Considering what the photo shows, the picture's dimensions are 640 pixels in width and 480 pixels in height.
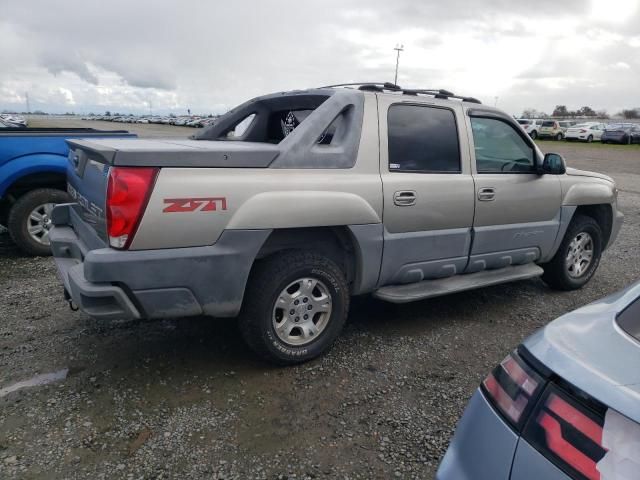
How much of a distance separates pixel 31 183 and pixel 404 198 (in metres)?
4.31

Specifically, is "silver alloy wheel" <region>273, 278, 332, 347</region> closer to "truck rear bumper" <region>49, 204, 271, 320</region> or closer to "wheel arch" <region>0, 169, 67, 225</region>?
"truck rear bumper" <region>49, 204, 271, 320</region>

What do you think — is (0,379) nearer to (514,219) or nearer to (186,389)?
(186,389)

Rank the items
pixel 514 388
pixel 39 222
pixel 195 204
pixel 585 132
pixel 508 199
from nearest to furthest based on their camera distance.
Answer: pixel 514 388 < pixel 195 204 < pixel 508 199 < pixel 39 222 < pixel 585 132

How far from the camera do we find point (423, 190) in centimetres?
359

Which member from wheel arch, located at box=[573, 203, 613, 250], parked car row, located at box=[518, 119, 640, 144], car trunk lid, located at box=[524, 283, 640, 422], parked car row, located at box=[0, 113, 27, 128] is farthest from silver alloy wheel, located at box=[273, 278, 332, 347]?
parked car row, located at box=[518, 119, 640, 144]

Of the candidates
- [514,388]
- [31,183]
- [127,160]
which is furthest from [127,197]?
[31,183]

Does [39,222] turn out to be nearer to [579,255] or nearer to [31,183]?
[31,183]

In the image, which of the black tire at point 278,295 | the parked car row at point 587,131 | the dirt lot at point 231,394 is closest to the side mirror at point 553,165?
the dirt lot at point 231,394

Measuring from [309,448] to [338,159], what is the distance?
5.84ft

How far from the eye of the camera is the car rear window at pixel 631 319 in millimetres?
1494

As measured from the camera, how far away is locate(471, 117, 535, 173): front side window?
4.05 meters

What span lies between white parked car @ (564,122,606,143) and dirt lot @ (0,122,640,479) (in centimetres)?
3576

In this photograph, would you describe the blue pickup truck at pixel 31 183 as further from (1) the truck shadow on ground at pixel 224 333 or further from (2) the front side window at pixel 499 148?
(2) the front side window at pixel 499 148

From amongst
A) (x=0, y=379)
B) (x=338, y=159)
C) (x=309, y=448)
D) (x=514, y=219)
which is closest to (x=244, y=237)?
(x=338, y=159)
